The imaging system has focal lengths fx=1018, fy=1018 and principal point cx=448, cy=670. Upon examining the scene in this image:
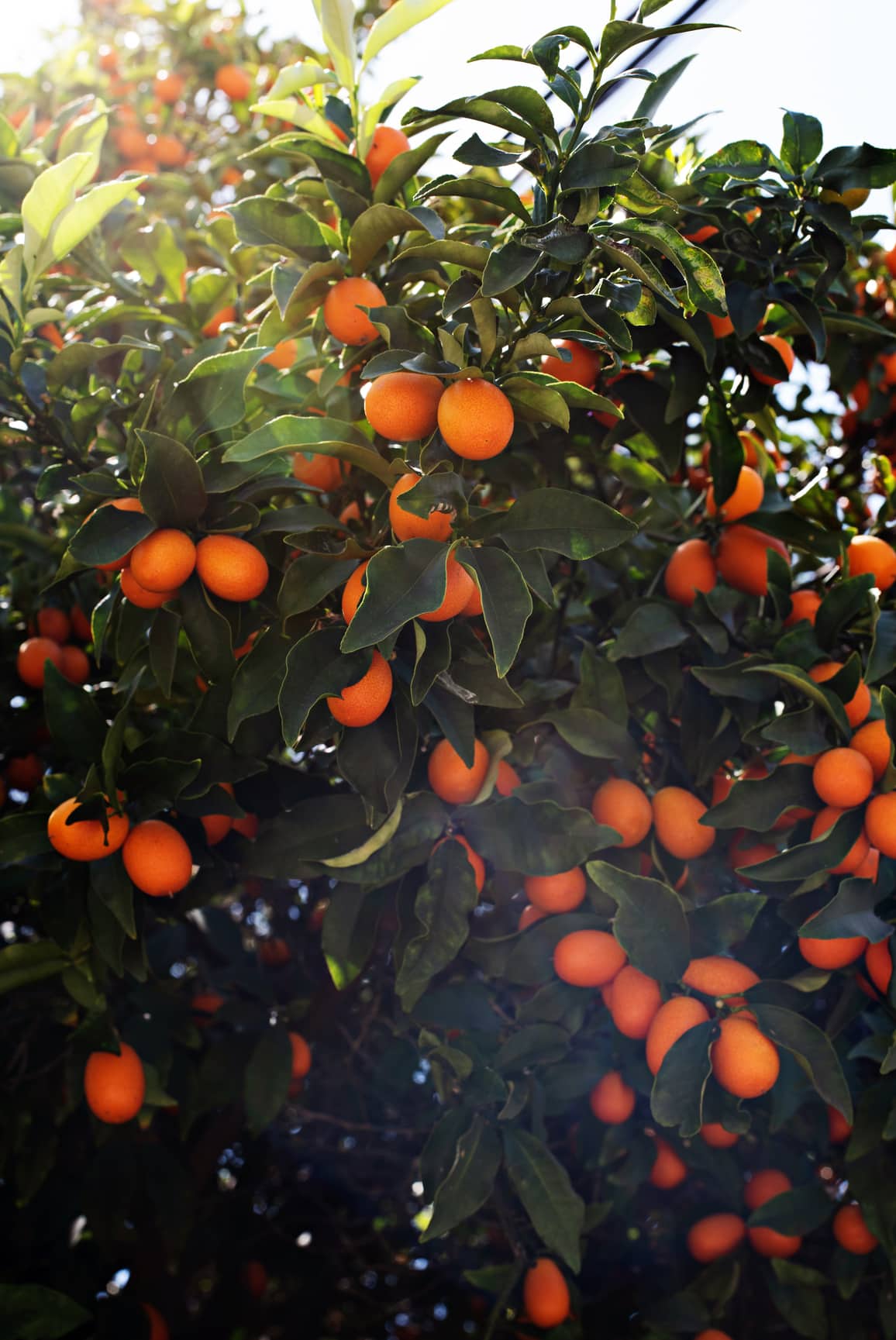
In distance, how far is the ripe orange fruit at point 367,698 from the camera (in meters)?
1.00

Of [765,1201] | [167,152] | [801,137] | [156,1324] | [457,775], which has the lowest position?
[156,1324]

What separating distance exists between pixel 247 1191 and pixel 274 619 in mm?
1313

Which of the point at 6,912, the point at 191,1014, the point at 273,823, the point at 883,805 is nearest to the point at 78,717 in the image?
the point at 273,823

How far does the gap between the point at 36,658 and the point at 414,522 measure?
0.91 meters

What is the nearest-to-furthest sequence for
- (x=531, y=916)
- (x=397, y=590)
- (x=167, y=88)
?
(x=397, y=590), (x=531, y=916), (x=167, y=88)

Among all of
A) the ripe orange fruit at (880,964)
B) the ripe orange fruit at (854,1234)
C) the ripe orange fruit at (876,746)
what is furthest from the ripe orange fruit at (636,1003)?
the ripe orange fruit at (854,1234)

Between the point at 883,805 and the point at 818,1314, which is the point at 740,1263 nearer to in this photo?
the point at 818,1314

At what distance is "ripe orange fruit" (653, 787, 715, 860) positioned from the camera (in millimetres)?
1195

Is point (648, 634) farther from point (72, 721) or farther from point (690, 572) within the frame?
point (72, 721)

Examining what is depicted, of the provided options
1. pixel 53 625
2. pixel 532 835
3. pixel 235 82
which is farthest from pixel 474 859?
pixel 235 82

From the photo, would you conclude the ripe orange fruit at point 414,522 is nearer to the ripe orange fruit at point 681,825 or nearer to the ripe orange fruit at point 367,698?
the ripe orange fruit at point 367,698

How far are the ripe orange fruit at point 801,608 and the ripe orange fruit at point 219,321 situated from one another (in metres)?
0.94

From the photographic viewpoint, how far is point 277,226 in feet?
3.73

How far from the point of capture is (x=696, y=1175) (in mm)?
1593
